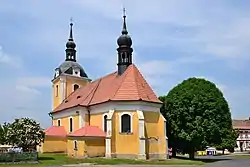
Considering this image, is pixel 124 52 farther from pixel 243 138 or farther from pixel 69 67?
pixel 243 138

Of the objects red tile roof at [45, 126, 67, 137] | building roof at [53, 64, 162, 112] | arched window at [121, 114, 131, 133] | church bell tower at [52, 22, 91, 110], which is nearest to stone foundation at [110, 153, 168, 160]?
arched window at [121, 114, 131, 133]

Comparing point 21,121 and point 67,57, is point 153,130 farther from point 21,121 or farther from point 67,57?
point 67,57

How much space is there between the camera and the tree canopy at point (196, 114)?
4666cm

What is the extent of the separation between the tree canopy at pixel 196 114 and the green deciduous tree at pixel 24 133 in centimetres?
1781

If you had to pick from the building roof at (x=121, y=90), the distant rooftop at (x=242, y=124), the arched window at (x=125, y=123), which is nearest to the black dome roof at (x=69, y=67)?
the building roof at (x=121, y=90)

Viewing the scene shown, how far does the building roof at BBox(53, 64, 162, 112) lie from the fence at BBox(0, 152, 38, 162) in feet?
40.0

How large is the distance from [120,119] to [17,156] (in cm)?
1331

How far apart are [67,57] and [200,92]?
27379 millimetres

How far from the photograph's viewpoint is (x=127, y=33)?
52188 millimetres

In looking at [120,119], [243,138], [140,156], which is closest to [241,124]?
[243,138]

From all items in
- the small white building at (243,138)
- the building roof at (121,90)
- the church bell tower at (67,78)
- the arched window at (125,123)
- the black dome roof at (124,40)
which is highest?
the black dome roof at (124,40)

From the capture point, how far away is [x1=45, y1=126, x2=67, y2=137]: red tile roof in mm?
55056

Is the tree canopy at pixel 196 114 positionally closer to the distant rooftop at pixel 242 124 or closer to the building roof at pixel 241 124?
the building roof at pixel 241 124

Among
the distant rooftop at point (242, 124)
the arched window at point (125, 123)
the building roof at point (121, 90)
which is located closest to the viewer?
the arched window at point (125, 123)
